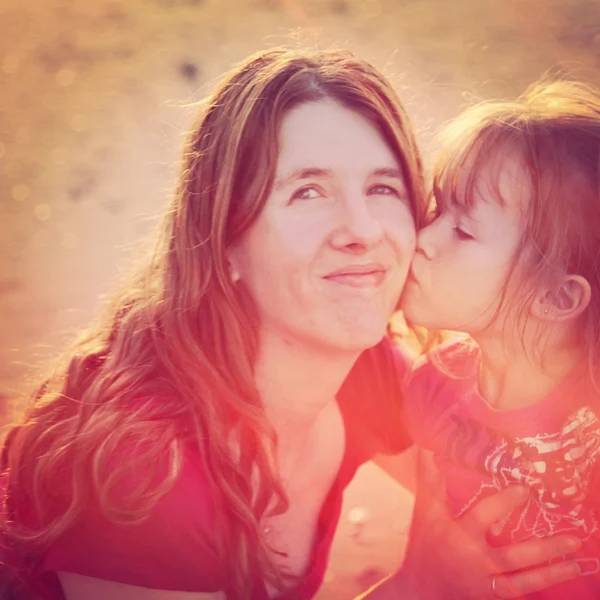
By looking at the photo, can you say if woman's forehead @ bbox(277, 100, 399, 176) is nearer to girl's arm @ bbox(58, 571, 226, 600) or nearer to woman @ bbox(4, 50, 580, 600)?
woman @ bbox(4, 50, 580, 600)

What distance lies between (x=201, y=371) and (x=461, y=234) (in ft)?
1.48

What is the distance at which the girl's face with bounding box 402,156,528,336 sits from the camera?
107cm

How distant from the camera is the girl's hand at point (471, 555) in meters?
1.11

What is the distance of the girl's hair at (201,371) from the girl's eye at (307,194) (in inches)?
1.8

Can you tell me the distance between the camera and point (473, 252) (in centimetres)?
108

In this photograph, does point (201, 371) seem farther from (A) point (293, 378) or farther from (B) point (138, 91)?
(B) point (138, 91)

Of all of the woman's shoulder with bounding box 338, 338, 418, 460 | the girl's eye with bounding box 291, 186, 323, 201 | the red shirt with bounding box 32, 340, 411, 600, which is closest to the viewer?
the red shirt with bounding box 32, 340, 411, 600

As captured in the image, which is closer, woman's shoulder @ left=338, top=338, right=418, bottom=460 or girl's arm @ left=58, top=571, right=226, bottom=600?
girl's arm @ left=58, top=571, right=226, bottom=600

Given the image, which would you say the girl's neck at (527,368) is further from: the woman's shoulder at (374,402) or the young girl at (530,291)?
the woman's shoulder at (374,402)

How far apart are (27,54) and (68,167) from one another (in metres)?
0.24

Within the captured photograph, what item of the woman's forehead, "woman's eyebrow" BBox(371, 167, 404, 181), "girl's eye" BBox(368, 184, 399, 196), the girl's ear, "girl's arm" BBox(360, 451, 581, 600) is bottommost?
"girl's arm" BBox(360, 451, 581, 600)

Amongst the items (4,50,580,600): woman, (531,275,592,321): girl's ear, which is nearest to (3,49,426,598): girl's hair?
(4,50,580,600): woman

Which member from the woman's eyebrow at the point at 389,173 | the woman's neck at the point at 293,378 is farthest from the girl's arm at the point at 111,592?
the woman's eyebrow at the point at 389,173

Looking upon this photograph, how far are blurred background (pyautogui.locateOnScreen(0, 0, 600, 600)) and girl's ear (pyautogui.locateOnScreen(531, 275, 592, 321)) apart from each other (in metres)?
0.40
